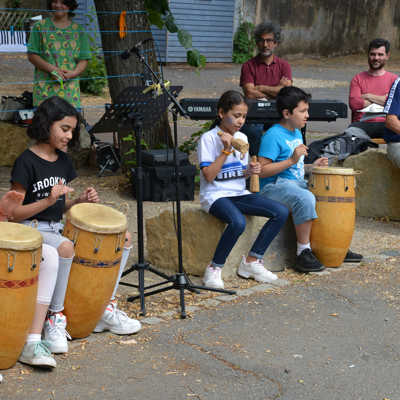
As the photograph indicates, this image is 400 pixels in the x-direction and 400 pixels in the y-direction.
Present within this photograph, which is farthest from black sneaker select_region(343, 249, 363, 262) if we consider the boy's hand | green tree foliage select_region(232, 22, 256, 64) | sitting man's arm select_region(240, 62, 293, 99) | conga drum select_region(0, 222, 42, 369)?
green tree foliage select_region(232, 22, 256, 64)

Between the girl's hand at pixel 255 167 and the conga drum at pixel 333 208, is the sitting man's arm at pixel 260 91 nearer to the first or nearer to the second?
the conga drum at pixel 333 208

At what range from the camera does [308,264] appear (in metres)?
5.50

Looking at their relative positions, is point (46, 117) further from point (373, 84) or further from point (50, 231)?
point (373, 84)

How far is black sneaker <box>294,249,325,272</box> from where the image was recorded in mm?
5500

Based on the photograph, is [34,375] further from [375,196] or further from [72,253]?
[375,196]

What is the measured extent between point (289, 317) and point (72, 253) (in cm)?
153

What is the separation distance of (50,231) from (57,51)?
12.0 feet

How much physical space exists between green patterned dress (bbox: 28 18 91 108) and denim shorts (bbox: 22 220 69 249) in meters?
3.46

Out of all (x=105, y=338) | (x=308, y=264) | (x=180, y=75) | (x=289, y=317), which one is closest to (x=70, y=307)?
(x=105, y=338)

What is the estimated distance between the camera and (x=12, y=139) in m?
8.94

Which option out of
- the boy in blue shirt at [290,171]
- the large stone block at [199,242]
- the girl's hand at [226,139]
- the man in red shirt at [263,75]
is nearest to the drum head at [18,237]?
the girl's hand at [226,139]

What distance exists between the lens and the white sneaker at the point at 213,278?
5.07m

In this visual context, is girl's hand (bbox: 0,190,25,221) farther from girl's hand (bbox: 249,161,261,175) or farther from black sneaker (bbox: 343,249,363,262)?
black sneaker (bbox: 343,249,363,262)

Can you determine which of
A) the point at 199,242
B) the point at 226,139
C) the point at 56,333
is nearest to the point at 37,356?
the point at 56,333
